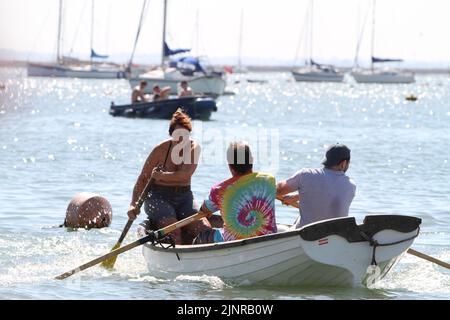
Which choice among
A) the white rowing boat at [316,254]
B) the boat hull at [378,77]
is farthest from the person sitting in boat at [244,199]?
the boat hull at [378,77]

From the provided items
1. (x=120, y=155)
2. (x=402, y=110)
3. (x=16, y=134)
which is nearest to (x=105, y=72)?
(x=402, y=110)

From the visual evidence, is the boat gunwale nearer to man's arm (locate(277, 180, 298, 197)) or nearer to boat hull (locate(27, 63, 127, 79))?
man's arm (locate(277, 180, 298, 197))

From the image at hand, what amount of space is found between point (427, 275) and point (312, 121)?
4033 cm

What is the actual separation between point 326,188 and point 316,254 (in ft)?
2.08

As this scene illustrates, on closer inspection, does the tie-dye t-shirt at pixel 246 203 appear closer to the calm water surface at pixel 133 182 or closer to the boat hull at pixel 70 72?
the calm water surface at pixel 133 182

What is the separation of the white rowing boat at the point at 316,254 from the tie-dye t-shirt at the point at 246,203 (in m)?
0.27

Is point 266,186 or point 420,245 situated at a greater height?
point 266,186

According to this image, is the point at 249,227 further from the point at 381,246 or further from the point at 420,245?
the point at 420,245

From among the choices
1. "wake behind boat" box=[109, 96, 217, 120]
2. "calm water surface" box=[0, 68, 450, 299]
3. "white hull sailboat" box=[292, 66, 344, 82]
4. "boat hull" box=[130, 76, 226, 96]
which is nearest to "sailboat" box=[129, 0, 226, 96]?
"boat hull" box=[130, 76, 226, 96]

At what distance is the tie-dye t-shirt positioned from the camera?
11.7 meters

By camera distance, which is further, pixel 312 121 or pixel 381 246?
pixel 312 121

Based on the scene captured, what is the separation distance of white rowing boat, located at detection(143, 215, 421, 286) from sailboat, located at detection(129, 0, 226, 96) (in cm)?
5595

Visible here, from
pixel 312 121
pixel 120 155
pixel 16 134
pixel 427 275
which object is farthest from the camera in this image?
pixel 312 121

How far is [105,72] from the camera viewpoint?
123 meters
